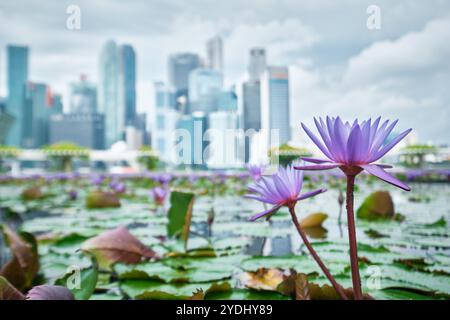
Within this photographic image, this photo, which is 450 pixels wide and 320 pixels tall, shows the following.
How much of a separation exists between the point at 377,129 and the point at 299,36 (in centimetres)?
63

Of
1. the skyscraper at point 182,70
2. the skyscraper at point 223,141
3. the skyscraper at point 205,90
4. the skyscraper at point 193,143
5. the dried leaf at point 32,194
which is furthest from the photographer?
the dried leaf at point 32,194

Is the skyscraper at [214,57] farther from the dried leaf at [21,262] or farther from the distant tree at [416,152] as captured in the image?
the distant tree at [416,152]

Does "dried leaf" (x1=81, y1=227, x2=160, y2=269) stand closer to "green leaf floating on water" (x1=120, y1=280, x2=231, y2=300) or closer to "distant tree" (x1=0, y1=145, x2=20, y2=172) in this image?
"green leaf floating on water" (x1=120, y1=280, x2=231, y2=300)

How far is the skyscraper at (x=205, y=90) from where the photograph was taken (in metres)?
1.66

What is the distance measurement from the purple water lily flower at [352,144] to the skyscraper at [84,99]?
3472 centimetres

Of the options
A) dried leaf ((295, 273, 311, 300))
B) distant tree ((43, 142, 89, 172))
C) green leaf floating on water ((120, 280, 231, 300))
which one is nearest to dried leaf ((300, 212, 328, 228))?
green leaf floating on water ((120, 280, 231, 300))

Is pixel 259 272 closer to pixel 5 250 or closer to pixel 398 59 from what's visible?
pixel 398 59

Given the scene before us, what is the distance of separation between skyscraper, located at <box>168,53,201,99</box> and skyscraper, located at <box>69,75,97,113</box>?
31527 mm

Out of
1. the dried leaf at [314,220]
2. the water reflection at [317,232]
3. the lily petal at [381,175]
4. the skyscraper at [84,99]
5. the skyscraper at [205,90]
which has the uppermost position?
the skyscraper at [84,99]

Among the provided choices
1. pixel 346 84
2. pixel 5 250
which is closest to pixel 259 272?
pixel 346 84

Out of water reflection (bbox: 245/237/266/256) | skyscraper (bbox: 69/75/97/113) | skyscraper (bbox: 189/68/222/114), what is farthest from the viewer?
skyscraper (bbox: 69/75/97/113)

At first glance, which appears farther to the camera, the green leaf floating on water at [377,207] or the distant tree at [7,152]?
the distant tree at [7,152]

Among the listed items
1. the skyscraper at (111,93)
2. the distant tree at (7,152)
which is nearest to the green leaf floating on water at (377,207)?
the distant tree at (7,152)

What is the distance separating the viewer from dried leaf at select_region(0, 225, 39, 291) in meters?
0.77
